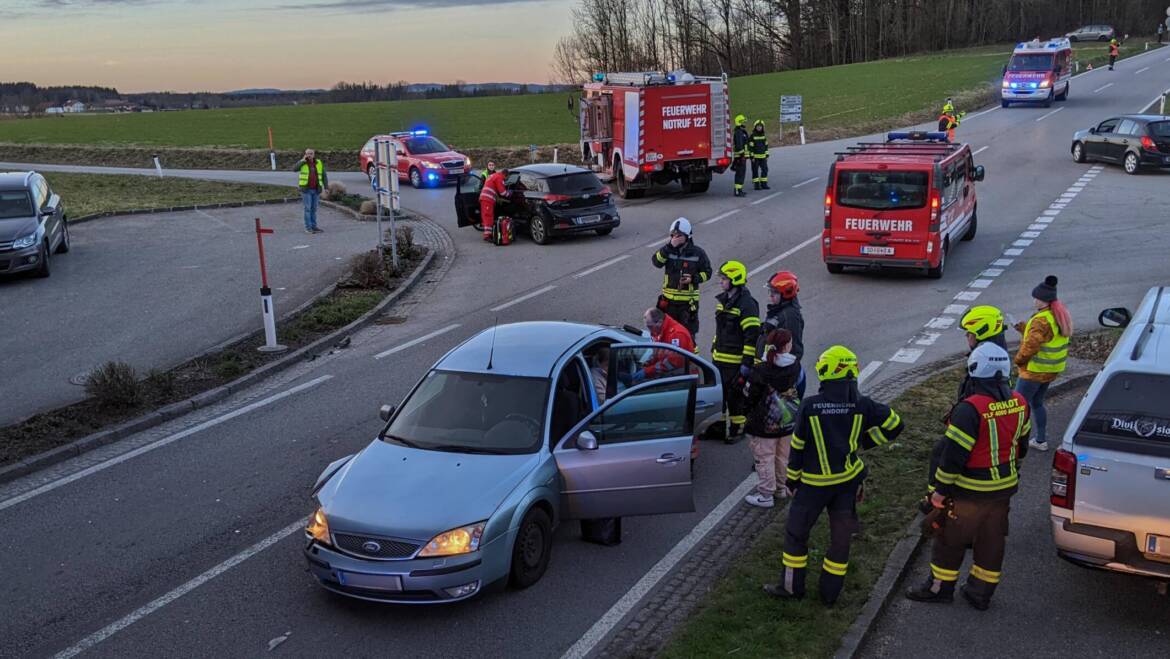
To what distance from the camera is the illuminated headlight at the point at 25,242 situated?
61.4 feet

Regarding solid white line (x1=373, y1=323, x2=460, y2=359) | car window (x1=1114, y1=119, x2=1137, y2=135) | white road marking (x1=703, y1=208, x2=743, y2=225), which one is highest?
car window (x1=1114, y1=119, x2=1137, y2=135)

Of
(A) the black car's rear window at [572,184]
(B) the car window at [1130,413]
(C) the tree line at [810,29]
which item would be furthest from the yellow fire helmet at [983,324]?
(C) the tree line at [810,29]

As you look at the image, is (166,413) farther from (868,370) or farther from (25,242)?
(25,242)

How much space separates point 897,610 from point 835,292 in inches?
401

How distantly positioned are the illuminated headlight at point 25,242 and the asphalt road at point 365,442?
752cm

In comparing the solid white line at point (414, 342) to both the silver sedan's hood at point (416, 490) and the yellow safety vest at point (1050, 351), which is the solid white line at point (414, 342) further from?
the yellow safety vest at point (1050, 351)

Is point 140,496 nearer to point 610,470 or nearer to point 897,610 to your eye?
point 610,470

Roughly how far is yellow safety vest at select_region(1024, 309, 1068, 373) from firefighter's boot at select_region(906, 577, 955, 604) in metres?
A: 3.15

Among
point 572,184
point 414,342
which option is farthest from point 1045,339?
point 572,184

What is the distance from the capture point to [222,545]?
8180 mm

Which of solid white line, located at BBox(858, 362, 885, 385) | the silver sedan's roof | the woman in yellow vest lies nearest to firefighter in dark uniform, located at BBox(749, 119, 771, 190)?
solid white line, located at BBox(858, 362, 885, 385)

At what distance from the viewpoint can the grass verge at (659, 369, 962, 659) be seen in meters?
6.35

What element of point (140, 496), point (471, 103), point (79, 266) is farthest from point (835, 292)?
point (471, 103)

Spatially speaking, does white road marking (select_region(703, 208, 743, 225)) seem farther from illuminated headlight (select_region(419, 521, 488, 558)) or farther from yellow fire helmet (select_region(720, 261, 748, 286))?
illuminated headlight (select_region(419, 521, 488, 558))
